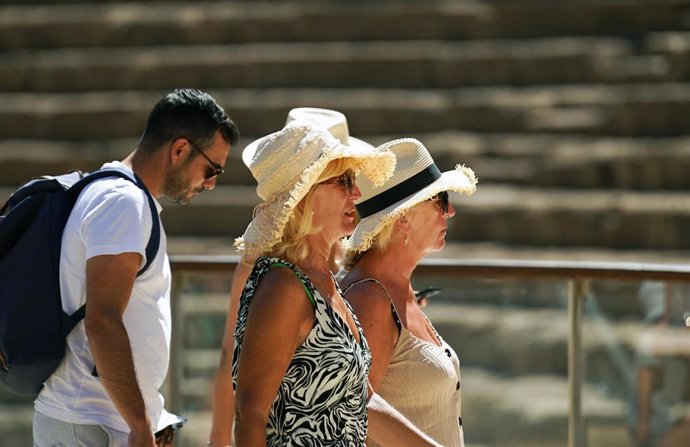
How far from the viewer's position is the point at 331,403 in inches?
100

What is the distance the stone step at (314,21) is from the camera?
1108cm

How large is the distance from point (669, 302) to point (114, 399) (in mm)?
3054

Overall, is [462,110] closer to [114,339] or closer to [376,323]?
[376,323]

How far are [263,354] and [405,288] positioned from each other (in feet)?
2.59

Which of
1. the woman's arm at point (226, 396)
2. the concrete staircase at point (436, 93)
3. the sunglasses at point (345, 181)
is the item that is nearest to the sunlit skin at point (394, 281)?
the sunglasses at point (345, 181)

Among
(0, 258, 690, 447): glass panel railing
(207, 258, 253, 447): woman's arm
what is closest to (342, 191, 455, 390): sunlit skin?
(207, 258, 253, 447): woman's arm

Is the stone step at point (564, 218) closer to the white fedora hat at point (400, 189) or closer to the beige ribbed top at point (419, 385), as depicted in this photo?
the white fedora hat at point (400, 189)

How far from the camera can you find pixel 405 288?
125 inches

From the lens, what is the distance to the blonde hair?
104 inches

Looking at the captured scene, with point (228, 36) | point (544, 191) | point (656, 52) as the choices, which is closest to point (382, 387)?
point (544, 191)

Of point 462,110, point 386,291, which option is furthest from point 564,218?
point 386,291

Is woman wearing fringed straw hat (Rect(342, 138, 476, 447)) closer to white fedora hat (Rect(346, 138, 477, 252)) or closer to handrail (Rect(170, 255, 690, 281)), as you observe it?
white fedora hat (Rect(346, 138, 477, 252))

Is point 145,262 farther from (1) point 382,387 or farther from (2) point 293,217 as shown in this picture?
(1) point 382,387

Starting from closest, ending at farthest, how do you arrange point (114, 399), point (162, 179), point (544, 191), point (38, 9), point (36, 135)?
point (114, 399) < point (162, 179) < point (544, 191) < point (36, 135) < point (38, 9)
